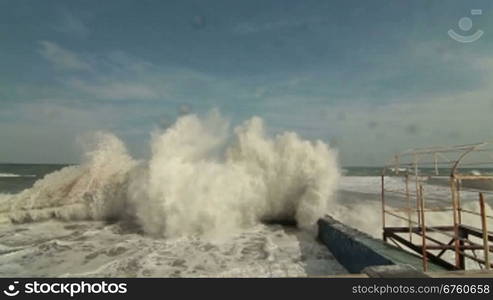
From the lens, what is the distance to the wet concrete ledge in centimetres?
580

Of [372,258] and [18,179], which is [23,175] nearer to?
[18,179]

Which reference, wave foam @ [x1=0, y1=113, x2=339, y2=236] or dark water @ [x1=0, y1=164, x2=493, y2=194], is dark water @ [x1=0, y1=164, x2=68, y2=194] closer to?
dark water @ [x1=0, y1=164, x2=493, y2=194]

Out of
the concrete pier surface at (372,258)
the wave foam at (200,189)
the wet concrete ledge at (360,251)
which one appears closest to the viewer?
A: the concrete pier surface at (372,258)

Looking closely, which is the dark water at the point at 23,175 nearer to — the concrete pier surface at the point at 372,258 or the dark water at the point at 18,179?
the dark water at the point at 18,179

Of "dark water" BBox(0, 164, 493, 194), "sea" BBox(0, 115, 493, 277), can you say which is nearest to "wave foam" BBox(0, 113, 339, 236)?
"sea" BBox(0, 115, 493, 277)

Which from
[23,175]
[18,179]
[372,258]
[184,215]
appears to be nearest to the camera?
[372,258]

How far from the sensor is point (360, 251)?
687 centimetres

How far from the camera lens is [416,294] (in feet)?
12.8

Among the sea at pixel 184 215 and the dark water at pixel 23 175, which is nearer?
the sea at pixel 184 215

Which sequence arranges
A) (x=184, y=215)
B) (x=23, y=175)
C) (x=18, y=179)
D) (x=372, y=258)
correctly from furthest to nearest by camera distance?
(x=23, y=175) < (x=18, y=179) < (x=184, y=215) < (x=372, y=258)

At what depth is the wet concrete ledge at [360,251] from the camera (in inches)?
228

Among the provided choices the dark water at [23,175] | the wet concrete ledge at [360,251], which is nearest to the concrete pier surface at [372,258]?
the wet concrete ledge at [360,251]

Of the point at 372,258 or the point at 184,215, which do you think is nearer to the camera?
the point at 372,258

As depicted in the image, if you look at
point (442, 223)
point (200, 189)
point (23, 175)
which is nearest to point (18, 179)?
point (23, 175)
